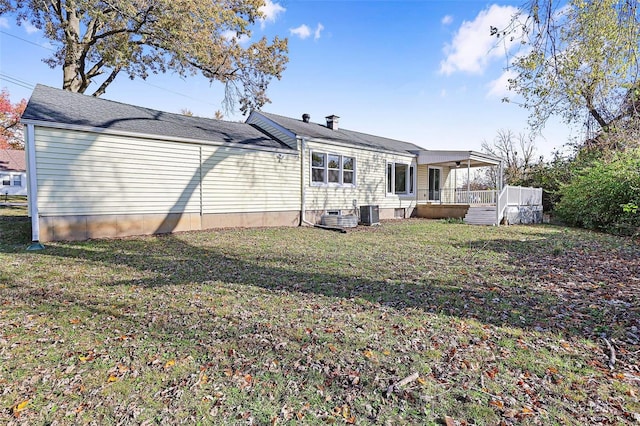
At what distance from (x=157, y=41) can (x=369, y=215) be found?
12.0m

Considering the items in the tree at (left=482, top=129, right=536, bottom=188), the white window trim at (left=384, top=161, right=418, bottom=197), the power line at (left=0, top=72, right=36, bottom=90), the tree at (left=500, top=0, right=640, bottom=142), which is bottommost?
the white window trim at (left=384, top=161, right=418, bottom=197)

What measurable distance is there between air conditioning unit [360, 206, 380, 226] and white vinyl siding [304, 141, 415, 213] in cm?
97

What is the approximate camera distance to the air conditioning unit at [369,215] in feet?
45.3

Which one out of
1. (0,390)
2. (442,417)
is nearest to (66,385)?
(0,390)

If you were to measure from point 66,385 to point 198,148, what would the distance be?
29.5 ft

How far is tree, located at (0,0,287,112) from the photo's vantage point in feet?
40.2

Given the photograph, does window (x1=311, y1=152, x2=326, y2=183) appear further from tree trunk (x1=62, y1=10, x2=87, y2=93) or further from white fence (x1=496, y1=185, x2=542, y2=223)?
tree trunk (x1=62, y1=10, x2=87, y2=93)

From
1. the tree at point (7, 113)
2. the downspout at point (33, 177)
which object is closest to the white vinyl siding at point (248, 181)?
the downspout at point (33, 177)

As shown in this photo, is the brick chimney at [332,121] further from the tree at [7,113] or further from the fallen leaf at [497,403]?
the tree at [7,113]

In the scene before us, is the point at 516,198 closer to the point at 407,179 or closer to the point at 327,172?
the point at 407,179

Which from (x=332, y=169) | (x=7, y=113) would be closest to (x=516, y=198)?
(x=332, y=169)

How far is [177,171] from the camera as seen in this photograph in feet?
33.6

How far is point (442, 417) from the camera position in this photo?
226 centimetres

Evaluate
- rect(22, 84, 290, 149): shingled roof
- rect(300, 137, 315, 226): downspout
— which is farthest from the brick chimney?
rect(22, 84, 290, 149): shingled roof
